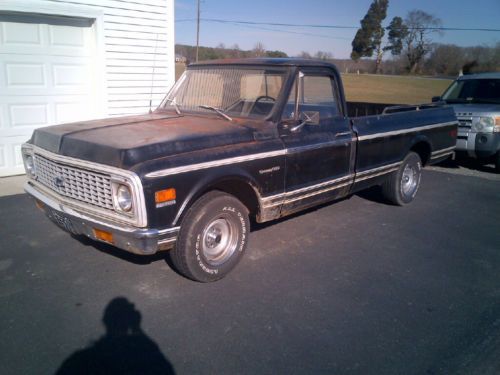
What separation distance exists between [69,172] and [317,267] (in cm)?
243

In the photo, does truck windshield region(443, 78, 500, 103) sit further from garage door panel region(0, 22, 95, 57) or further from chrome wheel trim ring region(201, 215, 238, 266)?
garage door panel region(0, 22, 95, 57)

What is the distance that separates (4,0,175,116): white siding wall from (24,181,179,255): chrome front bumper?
16.1 ft

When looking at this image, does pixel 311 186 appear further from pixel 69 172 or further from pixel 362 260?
pixel 69 172

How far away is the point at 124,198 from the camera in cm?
312

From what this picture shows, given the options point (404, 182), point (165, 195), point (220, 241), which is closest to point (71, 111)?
point (220, 241)

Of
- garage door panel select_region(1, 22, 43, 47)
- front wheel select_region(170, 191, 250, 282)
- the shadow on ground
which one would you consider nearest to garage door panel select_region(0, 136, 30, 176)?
garage door panel select_region(1, 22, 43, 47)

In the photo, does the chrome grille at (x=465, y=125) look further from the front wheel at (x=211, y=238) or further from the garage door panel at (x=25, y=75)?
the garage door panel at (x=25, y=75)

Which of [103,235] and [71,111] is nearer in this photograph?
[103,235]

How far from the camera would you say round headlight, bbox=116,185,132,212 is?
10.1 ft

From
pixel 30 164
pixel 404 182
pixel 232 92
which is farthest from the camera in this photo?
pixel 404 182

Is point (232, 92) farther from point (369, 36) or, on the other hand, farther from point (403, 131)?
point (369, 36)

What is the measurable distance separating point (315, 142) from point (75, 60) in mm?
5239

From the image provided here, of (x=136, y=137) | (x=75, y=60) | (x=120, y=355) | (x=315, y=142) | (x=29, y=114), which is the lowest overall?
(x=120, y=355)

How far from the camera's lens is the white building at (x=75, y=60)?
273 inches
